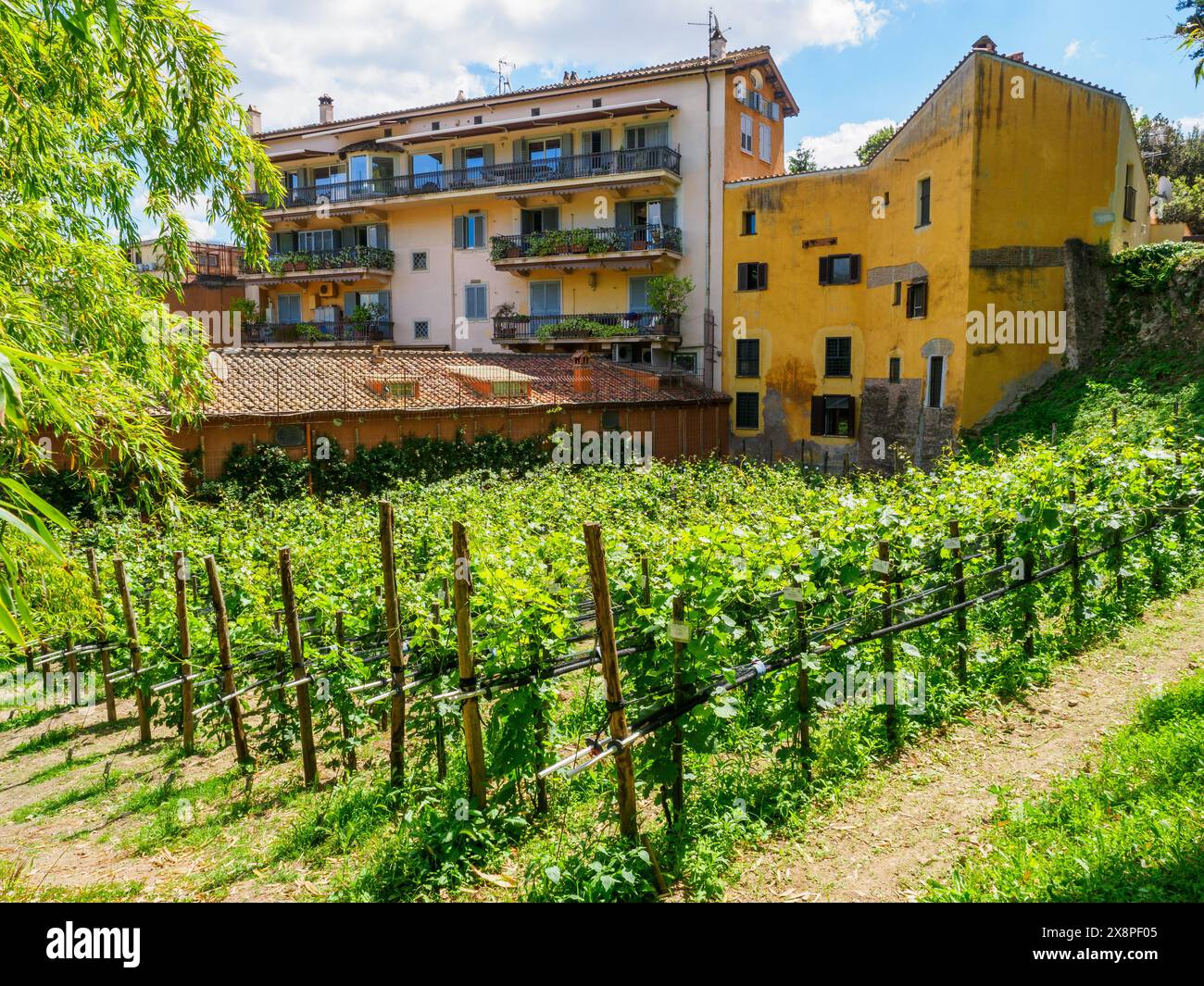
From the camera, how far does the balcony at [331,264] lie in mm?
37875

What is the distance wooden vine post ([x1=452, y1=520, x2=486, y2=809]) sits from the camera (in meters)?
5.57

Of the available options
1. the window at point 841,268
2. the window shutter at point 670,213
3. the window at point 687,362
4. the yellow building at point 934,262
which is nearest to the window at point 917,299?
the yellow building at point 934,262

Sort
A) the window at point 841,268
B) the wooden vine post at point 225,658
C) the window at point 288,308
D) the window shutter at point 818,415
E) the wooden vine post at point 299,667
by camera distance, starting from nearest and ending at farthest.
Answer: the wooden vine post at point 299,667
the wooden vine post at point 225,658
the window at point 841,268
the window shutter at point 818,415
the window at point 288,308

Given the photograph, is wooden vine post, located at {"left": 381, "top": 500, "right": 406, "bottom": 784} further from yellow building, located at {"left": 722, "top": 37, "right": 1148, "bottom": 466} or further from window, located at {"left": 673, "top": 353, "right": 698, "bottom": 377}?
window, located at {"left": 673, "top": 353, "right": 698, "bottom": 377}

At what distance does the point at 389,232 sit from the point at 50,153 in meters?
33.8

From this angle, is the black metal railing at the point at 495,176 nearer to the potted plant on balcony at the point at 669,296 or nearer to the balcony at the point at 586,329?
the potted plant on balcony at the point at 669,296

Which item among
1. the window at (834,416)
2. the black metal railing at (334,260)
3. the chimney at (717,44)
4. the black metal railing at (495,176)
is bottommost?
the window at (834,416)

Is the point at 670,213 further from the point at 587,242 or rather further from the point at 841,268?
the point at 841,268

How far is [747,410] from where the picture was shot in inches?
1294

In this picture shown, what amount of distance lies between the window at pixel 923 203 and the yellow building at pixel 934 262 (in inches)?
3.2

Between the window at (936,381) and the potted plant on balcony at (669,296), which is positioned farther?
the potted plant on balcony at (669,296)

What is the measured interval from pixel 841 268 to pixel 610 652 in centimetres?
2835

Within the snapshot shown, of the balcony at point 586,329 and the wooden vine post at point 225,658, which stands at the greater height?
the balcony at point 586,329

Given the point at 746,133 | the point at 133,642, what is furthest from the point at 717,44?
the point at 133,642
